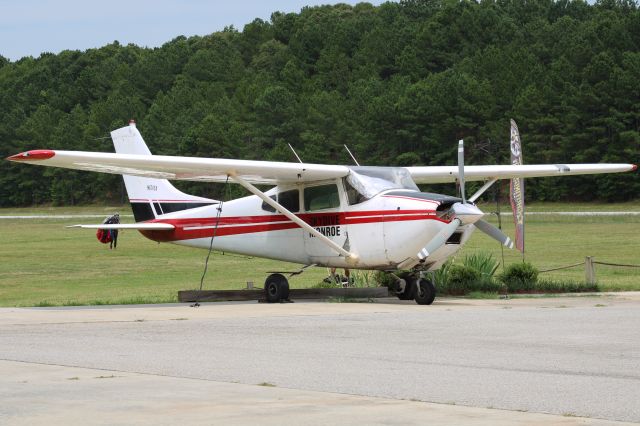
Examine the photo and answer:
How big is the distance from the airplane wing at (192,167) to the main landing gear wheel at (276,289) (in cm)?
185

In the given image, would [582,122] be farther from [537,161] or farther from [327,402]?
[327,402]

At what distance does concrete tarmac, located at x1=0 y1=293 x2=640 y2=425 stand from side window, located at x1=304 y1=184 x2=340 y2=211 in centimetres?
352

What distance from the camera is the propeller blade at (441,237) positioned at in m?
18.2

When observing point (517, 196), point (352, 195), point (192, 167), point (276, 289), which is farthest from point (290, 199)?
point (517, 196)

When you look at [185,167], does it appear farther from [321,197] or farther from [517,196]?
[517,196]

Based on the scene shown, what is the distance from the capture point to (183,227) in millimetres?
22094

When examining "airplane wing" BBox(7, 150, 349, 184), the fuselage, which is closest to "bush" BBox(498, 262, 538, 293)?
the fuselage

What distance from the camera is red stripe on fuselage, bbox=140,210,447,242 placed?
18.9 metres

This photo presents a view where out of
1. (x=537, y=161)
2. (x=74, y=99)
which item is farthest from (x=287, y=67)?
(x=537, y=161)

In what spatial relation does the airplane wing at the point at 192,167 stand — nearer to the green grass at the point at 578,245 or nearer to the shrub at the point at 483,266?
the shrub at the point at 483,266

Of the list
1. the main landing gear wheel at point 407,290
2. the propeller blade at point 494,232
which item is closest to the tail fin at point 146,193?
the main landing gear wheel at point 407,290

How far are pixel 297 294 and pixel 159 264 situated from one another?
49.0 feet

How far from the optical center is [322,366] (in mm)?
10602

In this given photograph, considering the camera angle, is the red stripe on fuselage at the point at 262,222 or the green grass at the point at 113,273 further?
the green grass at the point at 113,273
